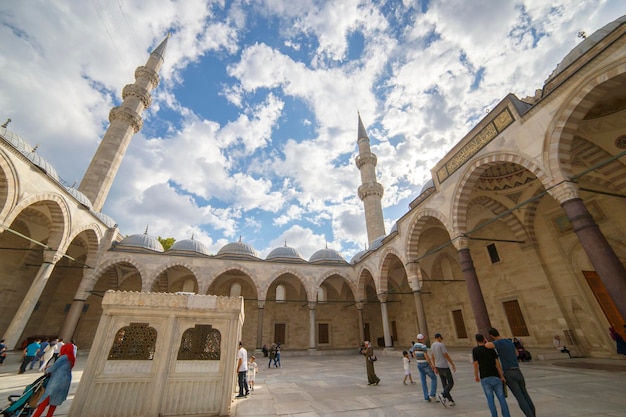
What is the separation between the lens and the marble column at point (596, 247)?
5.06 metres

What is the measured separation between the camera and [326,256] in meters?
20.2

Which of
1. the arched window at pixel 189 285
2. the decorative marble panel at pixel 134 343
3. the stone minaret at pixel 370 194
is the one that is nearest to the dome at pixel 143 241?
the arched window at pixel 189 285

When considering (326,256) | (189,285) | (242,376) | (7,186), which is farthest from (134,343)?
(326,256)

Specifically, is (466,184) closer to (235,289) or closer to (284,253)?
(284,253)

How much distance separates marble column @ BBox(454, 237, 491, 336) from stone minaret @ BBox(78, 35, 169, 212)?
1957cm

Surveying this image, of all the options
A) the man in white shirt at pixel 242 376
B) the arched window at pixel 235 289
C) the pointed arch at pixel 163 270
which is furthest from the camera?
the arched window at pixel 235 289

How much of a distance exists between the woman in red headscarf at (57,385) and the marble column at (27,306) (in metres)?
10.0

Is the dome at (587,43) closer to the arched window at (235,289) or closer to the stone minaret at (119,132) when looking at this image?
the arched window at (235,289)

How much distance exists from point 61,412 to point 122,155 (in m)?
18.7

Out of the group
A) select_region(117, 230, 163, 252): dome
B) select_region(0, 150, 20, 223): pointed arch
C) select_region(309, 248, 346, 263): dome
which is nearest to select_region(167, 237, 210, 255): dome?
select_region(117, 230, 163, 252): dome

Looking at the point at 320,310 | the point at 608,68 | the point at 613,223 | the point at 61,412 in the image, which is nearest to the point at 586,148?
the point at 613,223

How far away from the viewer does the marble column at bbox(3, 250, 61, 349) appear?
951cm

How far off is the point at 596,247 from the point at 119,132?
23940mm

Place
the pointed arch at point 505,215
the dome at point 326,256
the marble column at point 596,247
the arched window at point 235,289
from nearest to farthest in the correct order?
the marble column at point 596,247, the pointed arch at point 505,215, the arched window at point 235,289, the dome at point 326,256
